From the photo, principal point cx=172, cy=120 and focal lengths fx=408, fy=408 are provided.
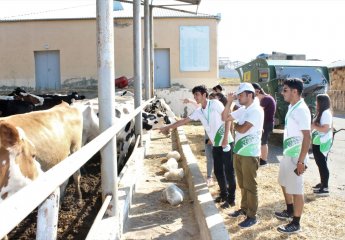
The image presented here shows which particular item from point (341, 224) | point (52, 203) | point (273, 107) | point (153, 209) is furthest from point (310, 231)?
point (273, 107)

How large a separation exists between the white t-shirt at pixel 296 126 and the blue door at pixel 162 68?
19.8 meters

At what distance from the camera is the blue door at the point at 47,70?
24.5 m

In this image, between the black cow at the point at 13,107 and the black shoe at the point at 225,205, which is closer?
the black shoe at the point at 225,205

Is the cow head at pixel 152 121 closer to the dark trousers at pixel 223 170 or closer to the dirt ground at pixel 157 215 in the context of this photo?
the dirt ground at pixel 157 215

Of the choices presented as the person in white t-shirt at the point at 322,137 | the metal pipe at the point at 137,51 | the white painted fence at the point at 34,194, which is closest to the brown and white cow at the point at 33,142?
the white painted fence at the point at 34,194

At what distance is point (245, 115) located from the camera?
464 cm

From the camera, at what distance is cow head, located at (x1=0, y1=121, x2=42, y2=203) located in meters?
3.38

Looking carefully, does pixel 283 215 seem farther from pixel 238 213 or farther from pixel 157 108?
pixel 157 108

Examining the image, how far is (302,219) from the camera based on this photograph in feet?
16.4

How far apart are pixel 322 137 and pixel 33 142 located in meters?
4.25

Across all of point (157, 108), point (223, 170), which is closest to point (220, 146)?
point (223, 170)

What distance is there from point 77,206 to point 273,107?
4.52 meters

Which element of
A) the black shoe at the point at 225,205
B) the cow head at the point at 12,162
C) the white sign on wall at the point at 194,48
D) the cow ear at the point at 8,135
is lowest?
the black shoe at the point at 225,205

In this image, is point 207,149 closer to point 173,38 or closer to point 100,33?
point 100,33
